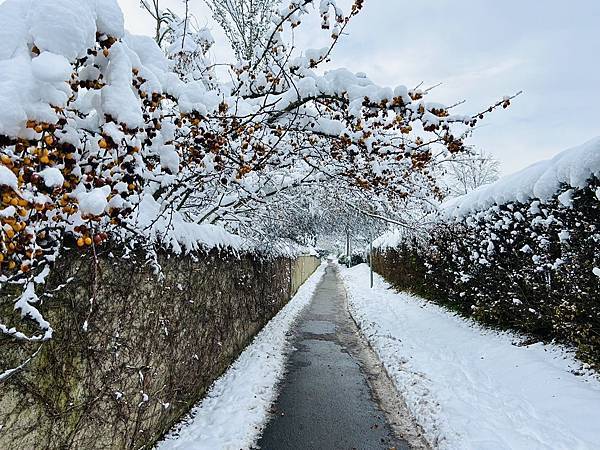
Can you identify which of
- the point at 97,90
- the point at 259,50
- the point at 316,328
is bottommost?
the point at 316,328

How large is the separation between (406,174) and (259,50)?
8.50 ft

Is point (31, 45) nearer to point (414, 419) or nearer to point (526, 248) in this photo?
point (414, 419)

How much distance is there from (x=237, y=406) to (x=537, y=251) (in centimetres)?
512

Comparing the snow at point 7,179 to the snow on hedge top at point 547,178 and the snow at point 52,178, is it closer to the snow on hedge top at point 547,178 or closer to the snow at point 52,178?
the snow at point 52,178

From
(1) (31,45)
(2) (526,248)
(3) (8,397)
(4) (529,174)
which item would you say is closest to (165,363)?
(3) (8,397)

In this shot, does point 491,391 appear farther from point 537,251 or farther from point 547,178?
point 547,178

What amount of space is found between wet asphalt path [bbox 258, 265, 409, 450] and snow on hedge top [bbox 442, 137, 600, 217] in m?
3.89

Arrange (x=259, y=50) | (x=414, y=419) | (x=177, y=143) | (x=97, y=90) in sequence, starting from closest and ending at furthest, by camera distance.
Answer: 1. (x=97, y=90)
2. (x=177, y=143)
3. (x=259, y=50)
4. (x=414, y=419)

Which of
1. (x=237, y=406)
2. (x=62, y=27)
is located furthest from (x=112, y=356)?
(x=62, y=27)

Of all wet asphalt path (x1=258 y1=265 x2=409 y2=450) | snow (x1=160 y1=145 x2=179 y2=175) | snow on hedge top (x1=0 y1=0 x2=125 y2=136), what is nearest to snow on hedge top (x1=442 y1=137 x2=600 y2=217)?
wet asphalt path (x1=258 y1=265 x2=409 y2=450)

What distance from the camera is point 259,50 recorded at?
4.34 meters

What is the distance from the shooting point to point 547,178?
5746 mm

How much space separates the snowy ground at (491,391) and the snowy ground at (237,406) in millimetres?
1929

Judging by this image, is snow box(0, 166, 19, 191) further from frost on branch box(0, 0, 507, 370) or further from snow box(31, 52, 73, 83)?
snow box(31, 52, 73, 83)
